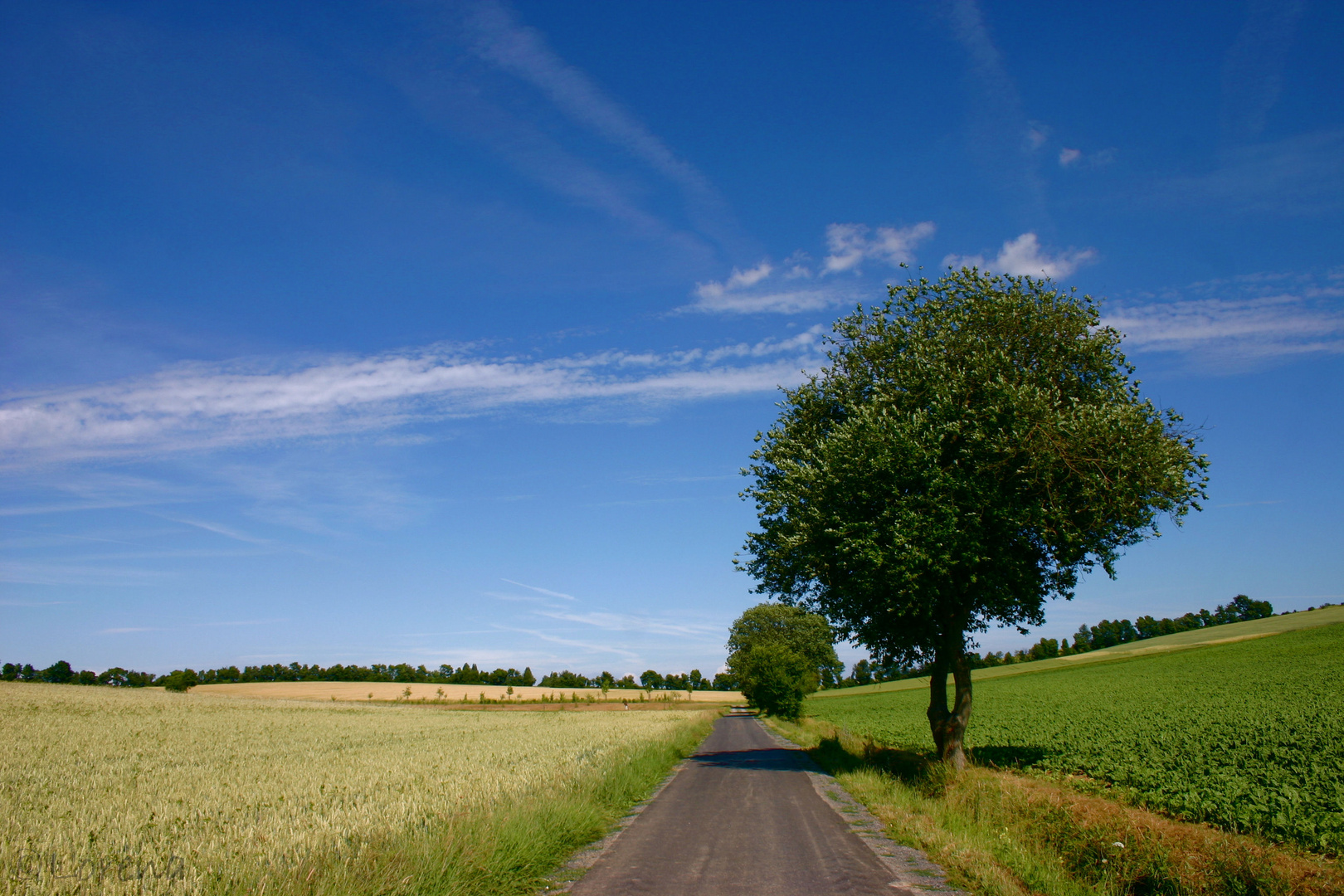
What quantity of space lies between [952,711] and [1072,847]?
9.60 meters

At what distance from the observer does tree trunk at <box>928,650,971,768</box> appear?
1836 centimetres

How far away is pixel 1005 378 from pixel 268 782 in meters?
19.9

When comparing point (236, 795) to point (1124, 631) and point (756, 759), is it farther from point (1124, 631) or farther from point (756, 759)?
point (1124, 631)

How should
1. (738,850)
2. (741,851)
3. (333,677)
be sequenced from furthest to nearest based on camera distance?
(333,677)
(738,850)
(741,851)

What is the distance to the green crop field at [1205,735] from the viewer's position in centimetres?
1191

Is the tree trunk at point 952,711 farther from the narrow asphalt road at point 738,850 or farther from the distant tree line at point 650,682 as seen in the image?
the distant tree line at point 650,682

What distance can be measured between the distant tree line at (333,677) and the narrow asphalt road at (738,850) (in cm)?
10398

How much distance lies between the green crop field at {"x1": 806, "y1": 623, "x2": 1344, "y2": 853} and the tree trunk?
8.61 feet

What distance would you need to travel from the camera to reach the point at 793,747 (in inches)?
1304

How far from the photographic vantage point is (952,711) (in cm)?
1914

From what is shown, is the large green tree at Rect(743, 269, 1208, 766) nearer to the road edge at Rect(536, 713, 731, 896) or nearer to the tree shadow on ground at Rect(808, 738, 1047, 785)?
the tree shadow on ground at Rect(808, 738, 1047, 785)

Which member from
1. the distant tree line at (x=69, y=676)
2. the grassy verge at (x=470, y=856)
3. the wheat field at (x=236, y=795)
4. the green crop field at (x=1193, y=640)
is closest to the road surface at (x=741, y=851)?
the grassy verge at (x=470, y=856)

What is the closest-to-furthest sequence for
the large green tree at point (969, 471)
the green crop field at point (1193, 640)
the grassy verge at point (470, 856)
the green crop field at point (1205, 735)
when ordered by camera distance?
the grassy verge at point (470, 856) → the green crop field at point (1205, 735) → the large green tree at point (969, 471) → the green crop field at point (1193, 640)

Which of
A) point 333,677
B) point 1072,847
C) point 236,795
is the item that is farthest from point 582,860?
point 333,677
